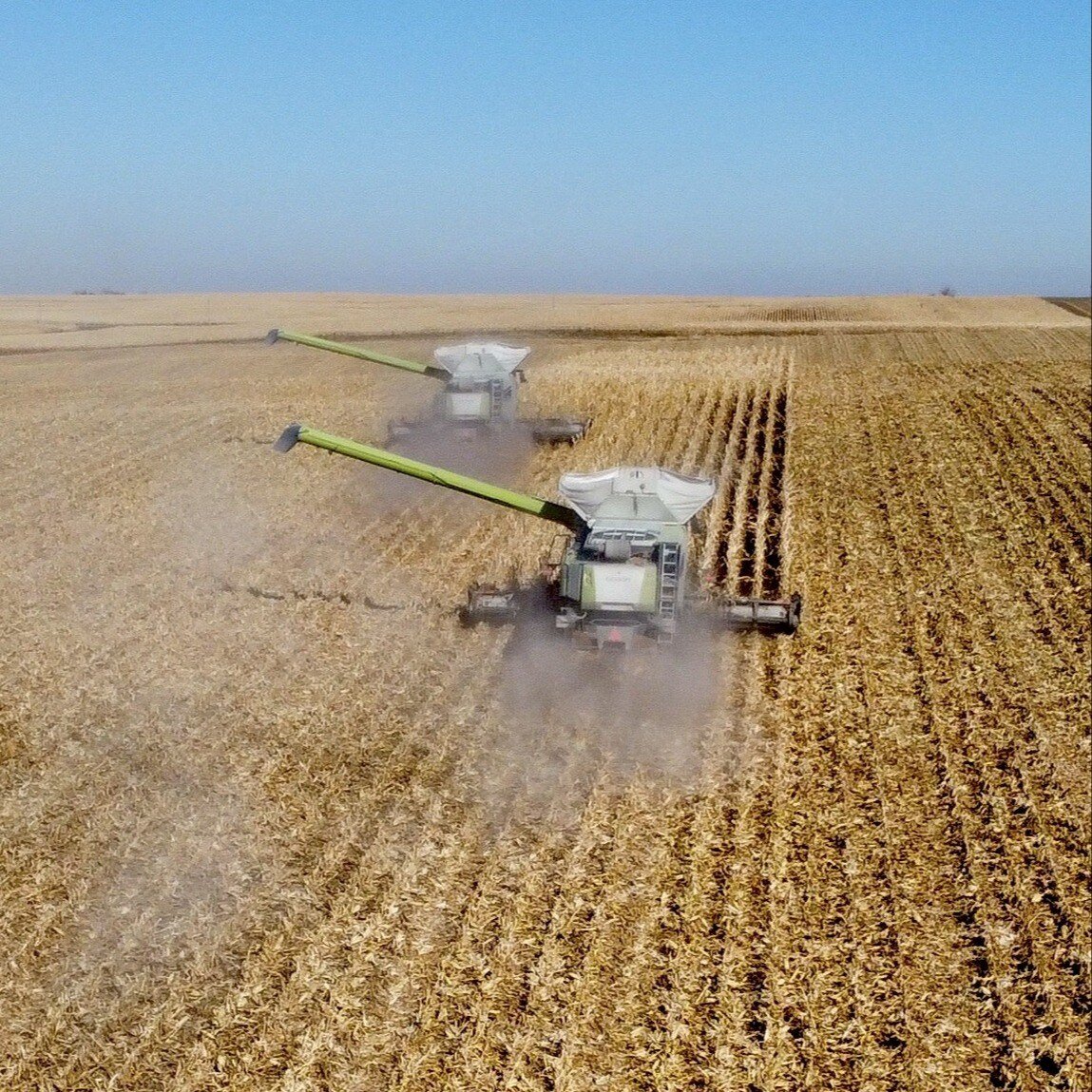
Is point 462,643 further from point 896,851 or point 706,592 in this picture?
point 896,851

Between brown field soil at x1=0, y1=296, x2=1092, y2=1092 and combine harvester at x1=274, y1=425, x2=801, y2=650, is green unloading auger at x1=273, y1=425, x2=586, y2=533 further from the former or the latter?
brown field soil at x1=0, y1=296, x2=1092, y2=1092

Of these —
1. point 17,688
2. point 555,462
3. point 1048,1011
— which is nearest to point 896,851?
point 1048,1011

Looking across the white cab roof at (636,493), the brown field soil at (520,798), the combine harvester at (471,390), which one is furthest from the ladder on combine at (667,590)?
the combine harvester at (471,390)

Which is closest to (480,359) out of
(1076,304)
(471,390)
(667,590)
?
(471,390)

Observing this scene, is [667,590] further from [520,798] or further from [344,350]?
[344,350]

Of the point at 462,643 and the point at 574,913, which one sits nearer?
the point at 574,913

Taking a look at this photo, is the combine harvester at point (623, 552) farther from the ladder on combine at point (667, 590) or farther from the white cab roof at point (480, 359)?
the white cab roof at point (480, 359)

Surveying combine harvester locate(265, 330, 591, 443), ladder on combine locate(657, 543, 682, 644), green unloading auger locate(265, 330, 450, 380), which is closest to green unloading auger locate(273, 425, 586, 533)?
ladder on combine locate(657, 543, 682, 644)
